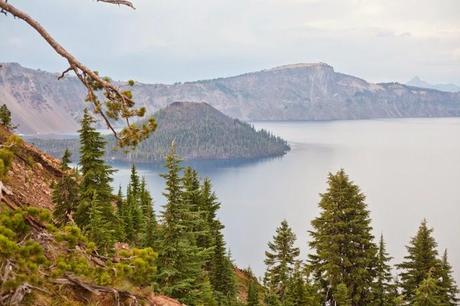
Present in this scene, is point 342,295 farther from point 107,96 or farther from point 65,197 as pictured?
point 107,96

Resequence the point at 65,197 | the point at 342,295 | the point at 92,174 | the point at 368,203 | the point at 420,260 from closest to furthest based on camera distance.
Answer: the point at 65,197, the point at 92,174, the point at 342,295, the point at 420,260, the point at 368,203

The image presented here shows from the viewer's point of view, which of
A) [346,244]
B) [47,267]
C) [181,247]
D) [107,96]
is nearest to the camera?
[47,267]

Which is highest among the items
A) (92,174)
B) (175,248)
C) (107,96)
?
(107,96)

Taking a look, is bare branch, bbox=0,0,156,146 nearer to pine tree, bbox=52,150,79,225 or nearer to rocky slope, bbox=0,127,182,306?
rocky slope, bbox=0,127,182,306

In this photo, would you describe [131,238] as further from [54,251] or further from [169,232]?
[54,251]

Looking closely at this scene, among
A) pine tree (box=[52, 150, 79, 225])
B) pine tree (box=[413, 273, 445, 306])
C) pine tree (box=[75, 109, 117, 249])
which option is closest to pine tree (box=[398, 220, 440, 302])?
pine tree (box=[413, 273, 445, 306])

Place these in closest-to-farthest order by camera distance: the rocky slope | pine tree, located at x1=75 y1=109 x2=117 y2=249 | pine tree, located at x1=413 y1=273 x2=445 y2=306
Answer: the rocky slope, pine tree, located at x1=75 y1=109 x2=117 y2=249, pine tree, located at x1=413 y1=273 x2=445 y2=306

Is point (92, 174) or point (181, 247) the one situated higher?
point (92, 174)

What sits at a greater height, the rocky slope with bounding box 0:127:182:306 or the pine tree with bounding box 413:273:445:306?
the rocky slope with bounding box 0:127:182:306

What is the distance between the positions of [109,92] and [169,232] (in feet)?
36.5

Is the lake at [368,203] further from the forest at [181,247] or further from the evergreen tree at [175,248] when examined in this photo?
the evergreen tree at [175,248]

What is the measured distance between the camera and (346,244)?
31.0 m

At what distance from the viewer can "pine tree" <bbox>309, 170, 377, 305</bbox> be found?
30.3m

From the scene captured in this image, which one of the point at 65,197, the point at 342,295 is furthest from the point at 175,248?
the point at 342,295
